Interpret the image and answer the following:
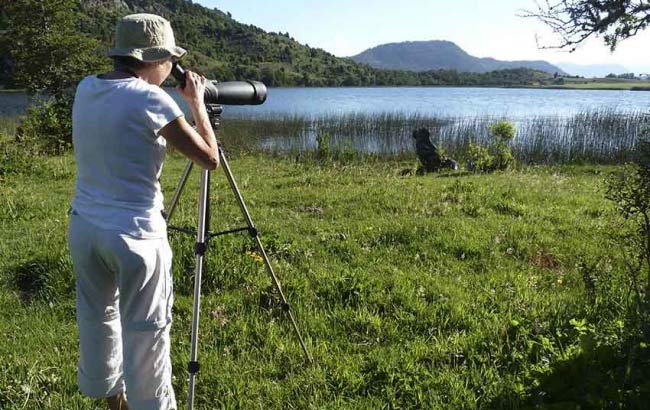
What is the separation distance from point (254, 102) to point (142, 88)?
120cm

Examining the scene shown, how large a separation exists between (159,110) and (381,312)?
2532 mm

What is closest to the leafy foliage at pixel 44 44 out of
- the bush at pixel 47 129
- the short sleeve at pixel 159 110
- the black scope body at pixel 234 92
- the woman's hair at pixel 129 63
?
the bush at pixel 47 129

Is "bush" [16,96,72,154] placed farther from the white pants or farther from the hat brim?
the hat brim

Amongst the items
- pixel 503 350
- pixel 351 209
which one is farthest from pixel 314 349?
pixel 351 209

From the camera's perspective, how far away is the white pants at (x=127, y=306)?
6.98 ft

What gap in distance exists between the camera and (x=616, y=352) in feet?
8.31

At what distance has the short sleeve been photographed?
204 centimetres

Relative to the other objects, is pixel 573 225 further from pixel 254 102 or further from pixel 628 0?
pixel 254 102

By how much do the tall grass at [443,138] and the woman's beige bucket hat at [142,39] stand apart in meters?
14.8

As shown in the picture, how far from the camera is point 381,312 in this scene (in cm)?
397

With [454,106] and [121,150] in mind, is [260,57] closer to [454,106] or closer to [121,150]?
[454,106]

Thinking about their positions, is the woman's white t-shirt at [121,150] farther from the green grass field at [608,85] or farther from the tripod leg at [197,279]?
the green grass field at [608,85]

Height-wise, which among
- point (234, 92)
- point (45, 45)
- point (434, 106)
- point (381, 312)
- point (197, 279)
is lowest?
point (381, 312)

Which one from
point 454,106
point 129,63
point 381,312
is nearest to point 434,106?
point 454,106
